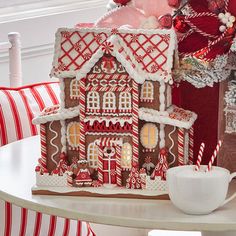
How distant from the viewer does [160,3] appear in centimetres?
170

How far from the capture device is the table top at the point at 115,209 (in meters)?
1.39

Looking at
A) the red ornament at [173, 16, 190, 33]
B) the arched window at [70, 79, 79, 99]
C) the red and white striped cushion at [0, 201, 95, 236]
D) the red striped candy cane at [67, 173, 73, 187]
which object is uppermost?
the red ornament at [173, 16, 190, 33]

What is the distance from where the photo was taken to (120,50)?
157cm

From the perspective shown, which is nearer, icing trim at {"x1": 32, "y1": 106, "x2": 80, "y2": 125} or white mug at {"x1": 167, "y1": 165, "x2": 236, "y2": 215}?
white mug at {"x1": 167, "y1": 165, "x2": 236, "y2": 215}

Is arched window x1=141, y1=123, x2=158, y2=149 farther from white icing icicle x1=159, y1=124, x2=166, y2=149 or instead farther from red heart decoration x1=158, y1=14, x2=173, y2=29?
red heart decoration x1=158, y1=14, x2=173, y2=29

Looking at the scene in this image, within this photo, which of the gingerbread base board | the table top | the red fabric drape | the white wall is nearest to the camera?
the table top

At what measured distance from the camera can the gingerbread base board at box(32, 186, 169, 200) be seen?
1541 millimetres

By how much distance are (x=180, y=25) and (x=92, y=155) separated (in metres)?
0.33

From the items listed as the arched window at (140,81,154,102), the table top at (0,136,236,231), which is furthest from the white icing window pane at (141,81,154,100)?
the table top at (0,136,236,231)

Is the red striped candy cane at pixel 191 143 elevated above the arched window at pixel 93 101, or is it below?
below

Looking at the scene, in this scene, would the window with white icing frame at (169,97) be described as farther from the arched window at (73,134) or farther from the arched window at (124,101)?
the arched window at (73,134)

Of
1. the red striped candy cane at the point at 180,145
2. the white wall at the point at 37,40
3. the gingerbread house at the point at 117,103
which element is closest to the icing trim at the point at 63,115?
the gingerbread house at the point at 117,103

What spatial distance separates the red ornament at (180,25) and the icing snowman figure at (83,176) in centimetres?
35

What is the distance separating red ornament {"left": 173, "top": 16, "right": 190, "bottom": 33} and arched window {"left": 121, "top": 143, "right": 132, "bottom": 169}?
268 mm
